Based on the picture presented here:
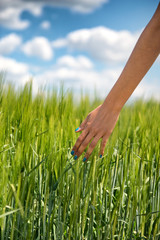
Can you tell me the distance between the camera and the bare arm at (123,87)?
0.84m

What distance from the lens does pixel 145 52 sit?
85 centimetres

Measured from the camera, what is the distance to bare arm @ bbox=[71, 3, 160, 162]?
2.77 feet

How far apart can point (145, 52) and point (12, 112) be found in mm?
817

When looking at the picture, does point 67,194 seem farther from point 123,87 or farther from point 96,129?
point 123,87

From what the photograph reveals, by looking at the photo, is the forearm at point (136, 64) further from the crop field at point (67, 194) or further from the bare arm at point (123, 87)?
the crop field at point (67, 194)

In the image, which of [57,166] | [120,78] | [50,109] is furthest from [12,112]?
[120,78]

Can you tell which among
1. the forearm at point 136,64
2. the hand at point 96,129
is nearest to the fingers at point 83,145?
the hand at point 96,129

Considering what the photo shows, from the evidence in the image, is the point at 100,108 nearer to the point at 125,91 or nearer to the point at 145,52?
the point at 125,91

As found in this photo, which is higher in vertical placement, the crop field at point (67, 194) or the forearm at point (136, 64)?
the forearm at point (136, 64)

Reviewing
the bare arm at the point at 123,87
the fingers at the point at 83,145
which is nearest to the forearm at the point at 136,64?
the bare arm at the point at 123,87

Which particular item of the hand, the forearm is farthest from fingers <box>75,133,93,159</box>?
the forearm

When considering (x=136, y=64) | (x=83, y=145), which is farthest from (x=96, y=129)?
(x=136, y=64)

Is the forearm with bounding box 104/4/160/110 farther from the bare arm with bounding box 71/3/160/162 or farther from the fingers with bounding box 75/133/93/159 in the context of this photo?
the fingers with bounding box 75/133/93/159

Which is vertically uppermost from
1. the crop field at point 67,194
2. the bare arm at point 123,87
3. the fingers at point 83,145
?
the bare arm at point 123,87
